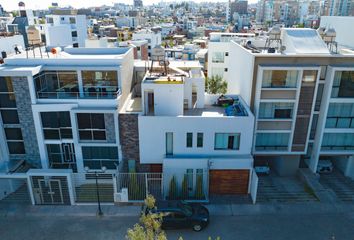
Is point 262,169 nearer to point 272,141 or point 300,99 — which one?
point 272,141

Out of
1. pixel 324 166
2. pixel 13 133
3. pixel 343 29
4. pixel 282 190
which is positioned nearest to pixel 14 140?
pixel 13 133

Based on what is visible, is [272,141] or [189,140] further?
[272,141]

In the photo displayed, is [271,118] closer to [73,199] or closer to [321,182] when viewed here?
[321,182]

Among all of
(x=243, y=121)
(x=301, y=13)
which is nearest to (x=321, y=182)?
(x=243, y=121)

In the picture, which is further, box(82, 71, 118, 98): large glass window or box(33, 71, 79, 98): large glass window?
box(82, 71, 118, 98): large glass window

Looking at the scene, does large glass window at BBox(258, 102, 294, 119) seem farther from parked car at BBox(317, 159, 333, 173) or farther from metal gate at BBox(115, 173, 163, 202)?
metal gate at BBox(115, 173, 163, 202)

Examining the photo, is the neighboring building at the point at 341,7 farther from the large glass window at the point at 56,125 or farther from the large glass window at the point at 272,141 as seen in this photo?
the large glass window at the point at 56,125

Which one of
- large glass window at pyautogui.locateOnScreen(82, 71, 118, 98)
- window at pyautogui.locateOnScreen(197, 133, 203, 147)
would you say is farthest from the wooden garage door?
large glass window at pyautogui.locateOnScreen(82, 71, 118, 98)
